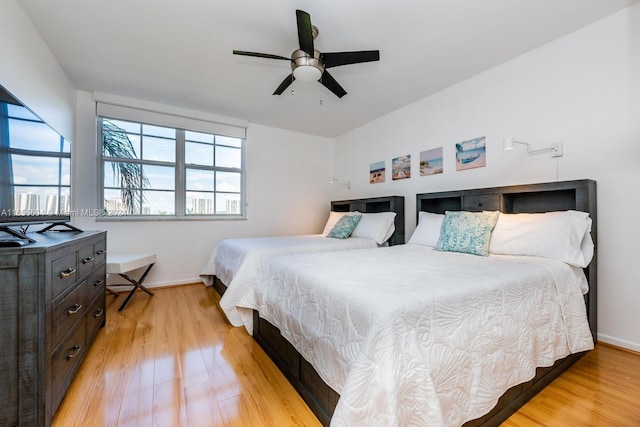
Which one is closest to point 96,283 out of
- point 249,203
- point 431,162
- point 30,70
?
point 30,70

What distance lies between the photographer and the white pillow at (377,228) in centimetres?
320

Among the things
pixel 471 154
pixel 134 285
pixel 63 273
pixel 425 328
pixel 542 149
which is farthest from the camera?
pixel 134 285

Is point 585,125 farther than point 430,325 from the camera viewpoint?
Yes

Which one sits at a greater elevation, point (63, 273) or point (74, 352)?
point (63, 273)

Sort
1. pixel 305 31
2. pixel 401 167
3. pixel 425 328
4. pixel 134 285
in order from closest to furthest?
1. pixel 425 328
2. pixel 305 31
3. pixel 134 285
4. pixel 401 167

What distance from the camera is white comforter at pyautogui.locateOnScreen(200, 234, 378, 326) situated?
7.30 ft

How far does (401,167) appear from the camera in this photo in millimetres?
3518

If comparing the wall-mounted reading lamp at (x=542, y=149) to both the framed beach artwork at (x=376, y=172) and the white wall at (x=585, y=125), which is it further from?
the framed beach artwork at (x=376, y=172)

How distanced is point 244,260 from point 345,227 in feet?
4.79

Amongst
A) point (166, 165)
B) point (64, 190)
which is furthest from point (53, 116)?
point (166, 165)

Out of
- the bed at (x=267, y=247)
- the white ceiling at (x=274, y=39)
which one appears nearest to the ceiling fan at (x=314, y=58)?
the white ceiling at (x=274, y=39)

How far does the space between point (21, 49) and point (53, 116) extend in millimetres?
667

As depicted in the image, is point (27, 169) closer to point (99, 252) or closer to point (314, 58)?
point (99, 252)

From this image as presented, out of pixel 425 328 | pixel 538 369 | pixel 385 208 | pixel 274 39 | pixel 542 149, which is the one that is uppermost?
pixel 274 39
